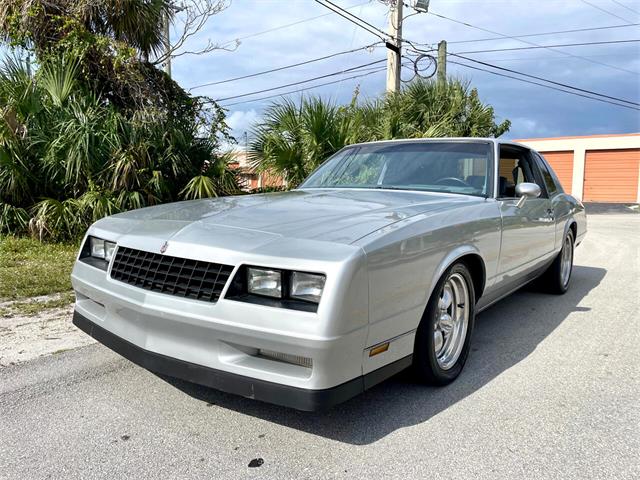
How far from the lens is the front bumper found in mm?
2287

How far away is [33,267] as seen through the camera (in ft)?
19.9

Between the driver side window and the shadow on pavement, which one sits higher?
the driver side window

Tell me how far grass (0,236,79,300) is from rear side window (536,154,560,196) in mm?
4915

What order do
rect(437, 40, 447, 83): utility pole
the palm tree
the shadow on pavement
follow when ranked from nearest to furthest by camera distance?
the shadow on pavement, the palm tree, rect(437, 40, 447, 83): utility pole

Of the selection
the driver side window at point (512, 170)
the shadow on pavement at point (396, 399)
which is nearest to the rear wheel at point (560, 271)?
the driver side window at point (512, 170)

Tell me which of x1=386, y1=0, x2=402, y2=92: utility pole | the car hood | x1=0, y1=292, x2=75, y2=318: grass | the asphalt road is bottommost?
the asphalt road

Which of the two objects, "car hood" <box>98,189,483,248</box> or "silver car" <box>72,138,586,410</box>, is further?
"car hood" <box>98,189,483,248</box>

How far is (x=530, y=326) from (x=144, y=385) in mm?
3187

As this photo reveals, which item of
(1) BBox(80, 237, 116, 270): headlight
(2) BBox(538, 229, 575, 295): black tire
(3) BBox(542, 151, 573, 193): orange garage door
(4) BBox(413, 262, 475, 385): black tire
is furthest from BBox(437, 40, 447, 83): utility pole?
(3) BBox(542, 151, 573, 193): orange garage door

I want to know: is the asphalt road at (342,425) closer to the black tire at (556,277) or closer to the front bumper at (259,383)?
the front bumper at (259,383)

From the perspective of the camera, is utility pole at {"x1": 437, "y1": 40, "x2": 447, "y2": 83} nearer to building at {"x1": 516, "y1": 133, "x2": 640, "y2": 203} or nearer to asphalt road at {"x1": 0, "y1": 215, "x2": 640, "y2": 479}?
asphalt road at {"x1": 0, "y1": 215, "x2": 640, "y2": 479}

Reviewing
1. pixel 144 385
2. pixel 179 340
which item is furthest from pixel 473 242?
pixel 144 385

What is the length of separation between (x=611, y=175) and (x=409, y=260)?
3243cm

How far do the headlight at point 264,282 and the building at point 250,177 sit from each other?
6.71 m
